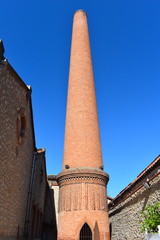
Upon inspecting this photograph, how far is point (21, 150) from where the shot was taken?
1150cm

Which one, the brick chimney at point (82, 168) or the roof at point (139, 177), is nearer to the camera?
the roof at point (139, 177)

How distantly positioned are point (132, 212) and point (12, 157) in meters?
6.74

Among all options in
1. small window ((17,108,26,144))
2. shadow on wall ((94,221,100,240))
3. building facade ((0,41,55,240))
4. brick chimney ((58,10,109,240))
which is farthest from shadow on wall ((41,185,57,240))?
small window ((17,108,26,144))

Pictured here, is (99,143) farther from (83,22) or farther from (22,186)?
(83,22)

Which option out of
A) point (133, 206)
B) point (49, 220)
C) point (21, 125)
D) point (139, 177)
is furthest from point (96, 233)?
point (49, 220)

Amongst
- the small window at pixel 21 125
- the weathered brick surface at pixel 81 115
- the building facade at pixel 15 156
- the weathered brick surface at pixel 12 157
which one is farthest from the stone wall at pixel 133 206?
the small window at pixel 21 125

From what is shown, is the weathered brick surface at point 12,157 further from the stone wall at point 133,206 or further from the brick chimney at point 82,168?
the stone wall at point 133,206

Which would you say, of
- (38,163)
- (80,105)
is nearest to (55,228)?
(38,163)

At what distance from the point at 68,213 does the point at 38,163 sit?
4.69 metres

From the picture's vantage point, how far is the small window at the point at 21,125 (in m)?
11.0

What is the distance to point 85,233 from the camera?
11.7 meters

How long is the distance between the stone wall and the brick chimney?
1.28 meters

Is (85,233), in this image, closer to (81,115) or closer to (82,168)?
(82,168)

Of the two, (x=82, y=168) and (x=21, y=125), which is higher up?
(x=21, y=125)
